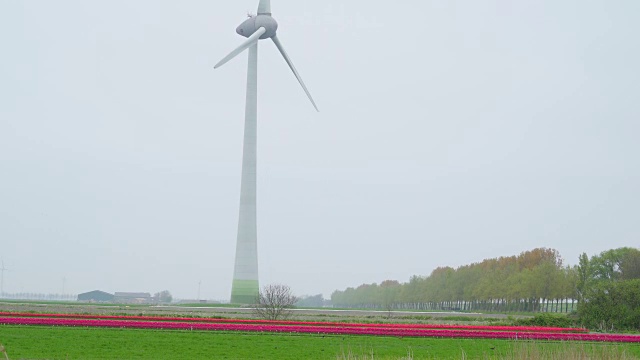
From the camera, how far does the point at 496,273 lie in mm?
109250

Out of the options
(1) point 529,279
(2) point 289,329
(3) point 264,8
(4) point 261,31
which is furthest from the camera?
(3) point 264,8

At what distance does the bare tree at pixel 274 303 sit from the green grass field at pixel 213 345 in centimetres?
1542

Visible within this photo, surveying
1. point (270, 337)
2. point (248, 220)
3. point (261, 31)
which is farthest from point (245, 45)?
point (270, 337)

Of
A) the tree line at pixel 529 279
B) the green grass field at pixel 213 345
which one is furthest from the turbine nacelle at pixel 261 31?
the green grass field at pixel 213 345

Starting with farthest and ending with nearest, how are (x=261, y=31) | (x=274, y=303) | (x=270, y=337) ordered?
(x=261, y=31), (x=274, y=303), (x=270, y=337)

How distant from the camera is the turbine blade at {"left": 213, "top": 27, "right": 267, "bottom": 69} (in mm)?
88419

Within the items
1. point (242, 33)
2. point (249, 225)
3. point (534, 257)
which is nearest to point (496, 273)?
point (534, 257)

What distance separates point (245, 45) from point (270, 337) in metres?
63.4

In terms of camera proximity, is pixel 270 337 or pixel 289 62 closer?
pixel 270 337

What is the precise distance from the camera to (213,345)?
2994cm

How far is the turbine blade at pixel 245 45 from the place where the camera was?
290 ft

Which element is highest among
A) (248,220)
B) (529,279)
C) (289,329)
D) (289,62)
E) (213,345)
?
(289,62)

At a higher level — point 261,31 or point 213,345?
point 261,31

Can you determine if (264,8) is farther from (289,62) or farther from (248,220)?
(248,220)
